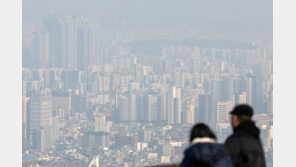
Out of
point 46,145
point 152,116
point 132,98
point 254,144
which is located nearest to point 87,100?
point 132,98

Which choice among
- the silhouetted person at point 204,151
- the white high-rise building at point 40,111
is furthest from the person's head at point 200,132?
the white high-rise building at point 40,111

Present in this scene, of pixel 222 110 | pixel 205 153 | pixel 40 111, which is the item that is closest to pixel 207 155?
pixel 205 153

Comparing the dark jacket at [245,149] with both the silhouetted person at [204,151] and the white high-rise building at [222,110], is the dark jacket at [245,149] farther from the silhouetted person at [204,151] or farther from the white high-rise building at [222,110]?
the white high-rise building at [222,110]

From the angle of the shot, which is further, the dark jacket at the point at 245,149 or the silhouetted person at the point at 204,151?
the dark jacket at the point at 245,149

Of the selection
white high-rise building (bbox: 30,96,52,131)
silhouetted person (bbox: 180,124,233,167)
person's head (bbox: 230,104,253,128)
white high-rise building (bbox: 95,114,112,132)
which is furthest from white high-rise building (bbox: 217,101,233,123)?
silhouetted person (bbox: 180,124,233,167)

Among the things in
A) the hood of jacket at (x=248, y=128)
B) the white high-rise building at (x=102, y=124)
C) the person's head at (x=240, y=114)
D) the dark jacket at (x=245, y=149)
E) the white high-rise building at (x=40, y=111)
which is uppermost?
the person's head at (x=240, y=114)

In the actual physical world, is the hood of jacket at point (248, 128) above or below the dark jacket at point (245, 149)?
above

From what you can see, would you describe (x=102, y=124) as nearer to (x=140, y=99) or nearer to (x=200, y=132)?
(x=140, y=99)

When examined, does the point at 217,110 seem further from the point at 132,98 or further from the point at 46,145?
the point at 46,145
